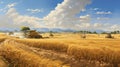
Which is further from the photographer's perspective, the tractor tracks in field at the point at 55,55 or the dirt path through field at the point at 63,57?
the tractor tracks in field at the point at 55,55

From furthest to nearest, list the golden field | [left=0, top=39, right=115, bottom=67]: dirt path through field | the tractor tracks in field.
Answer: the tractor tracks in field
the golden field
[left=0, top=39, right=115, bottom=67]: dirt path through field

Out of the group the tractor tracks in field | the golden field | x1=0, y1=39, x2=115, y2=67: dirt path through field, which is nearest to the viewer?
x1=0, y1=39, x2=115, y2=67: dirt path through field

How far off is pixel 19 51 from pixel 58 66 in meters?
10.3

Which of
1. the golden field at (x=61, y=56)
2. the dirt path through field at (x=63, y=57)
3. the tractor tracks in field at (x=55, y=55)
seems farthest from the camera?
the tractor tracks in field at (x=55, y=55)

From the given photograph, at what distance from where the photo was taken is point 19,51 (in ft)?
106

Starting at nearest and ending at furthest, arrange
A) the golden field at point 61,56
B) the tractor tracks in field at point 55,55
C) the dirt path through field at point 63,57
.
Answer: the dirt path through field at point 63,57 < the golden field at point 61,56 < the tractor tracks in field at point 55,55

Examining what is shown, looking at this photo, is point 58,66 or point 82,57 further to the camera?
point 82,57

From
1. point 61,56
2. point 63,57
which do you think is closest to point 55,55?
point 61,56

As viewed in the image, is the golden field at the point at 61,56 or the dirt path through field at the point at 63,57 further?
the golden field at the point at 61,56

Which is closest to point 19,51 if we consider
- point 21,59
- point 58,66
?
point 21,59

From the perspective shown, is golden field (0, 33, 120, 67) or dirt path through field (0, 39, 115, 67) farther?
golden field (0, 33, 120, 67)

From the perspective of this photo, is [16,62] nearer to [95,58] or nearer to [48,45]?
[48,45]

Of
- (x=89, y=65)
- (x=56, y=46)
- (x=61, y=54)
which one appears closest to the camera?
(x=89, y=65)

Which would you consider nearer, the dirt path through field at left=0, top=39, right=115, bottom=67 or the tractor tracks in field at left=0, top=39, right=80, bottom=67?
the dirt path through field at left=0, top=39, right=115, bottom=67
